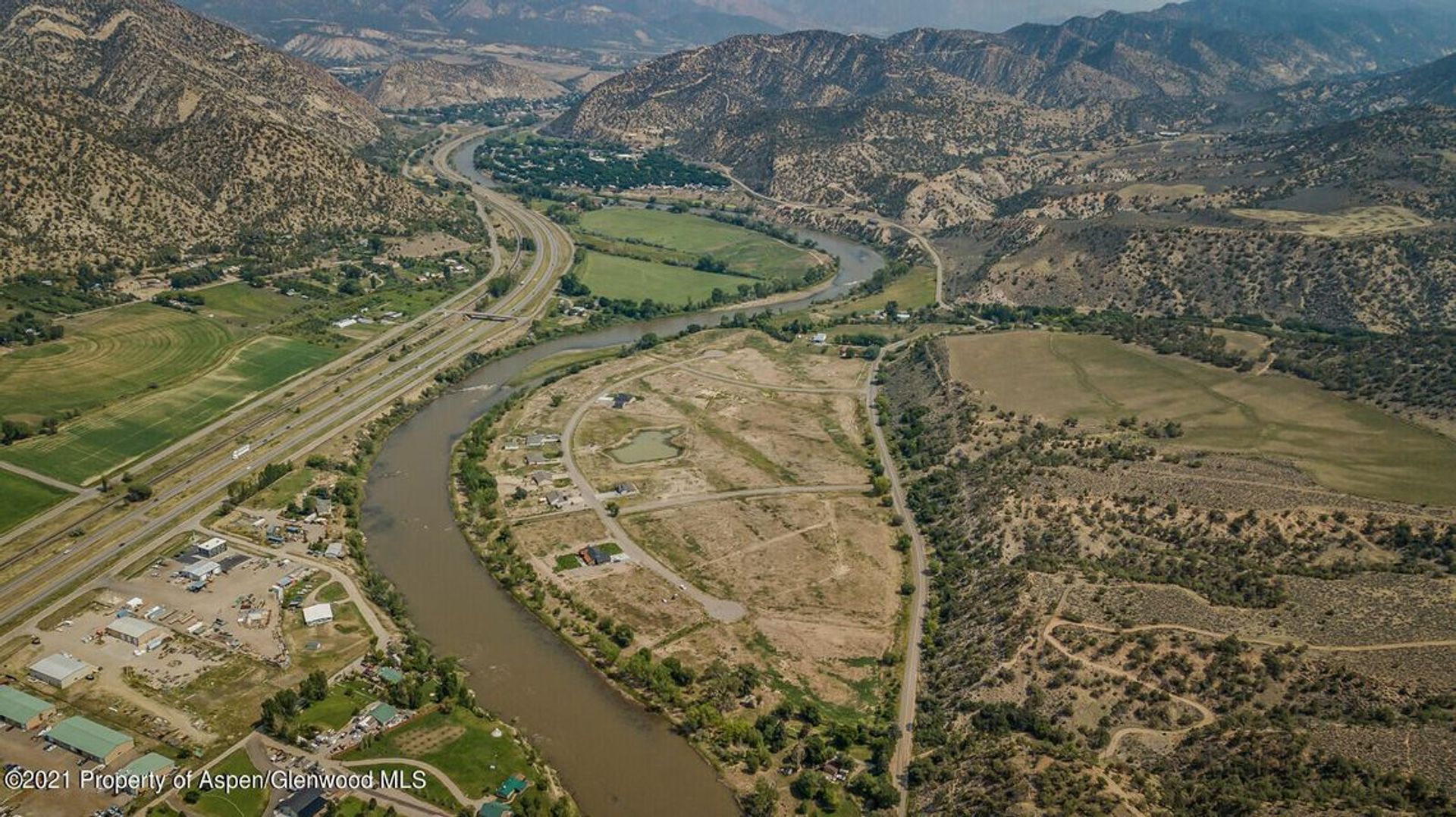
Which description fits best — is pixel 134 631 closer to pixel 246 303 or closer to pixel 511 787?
pixel 511 787

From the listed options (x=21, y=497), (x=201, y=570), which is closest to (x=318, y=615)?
(x=201, y=570)

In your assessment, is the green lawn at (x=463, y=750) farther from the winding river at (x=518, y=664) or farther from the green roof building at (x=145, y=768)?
the green roof building at (x=145, y=768)

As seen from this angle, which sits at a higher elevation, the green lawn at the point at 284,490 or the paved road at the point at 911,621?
the paved road at the point at 911,621

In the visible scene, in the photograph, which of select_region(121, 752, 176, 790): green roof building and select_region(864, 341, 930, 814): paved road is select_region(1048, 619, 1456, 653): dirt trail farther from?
select_region(121, 752, 176, 790): green roof building

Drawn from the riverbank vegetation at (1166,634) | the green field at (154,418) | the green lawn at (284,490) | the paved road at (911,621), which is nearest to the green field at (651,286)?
the green field at (154,418)

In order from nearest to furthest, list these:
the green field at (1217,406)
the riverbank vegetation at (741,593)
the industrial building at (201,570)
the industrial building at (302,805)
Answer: the industrial building at (302,805), the riverbank vegetation at (741,593), the industrial building at (201,570), the green field at (1217,406)

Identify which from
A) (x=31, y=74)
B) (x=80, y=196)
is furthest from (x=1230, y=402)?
(x=31, y=74)
